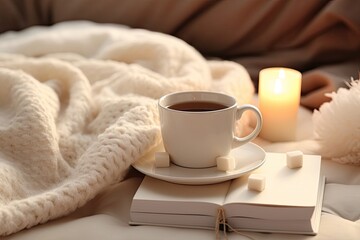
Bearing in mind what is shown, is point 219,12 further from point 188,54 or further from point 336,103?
point 336,103

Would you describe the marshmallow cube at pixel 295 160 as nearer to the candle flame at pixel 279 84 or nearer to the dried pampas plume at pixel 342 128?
the dried pampas plume at pixel 342 128

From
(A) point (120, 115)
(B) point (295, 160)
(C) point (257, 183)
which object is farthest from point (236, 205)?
(A) point (120, 115)

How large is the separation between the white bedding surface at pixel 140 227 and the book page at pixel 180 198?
0.08ft

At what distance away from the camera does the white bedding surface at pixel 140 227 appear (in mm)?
796

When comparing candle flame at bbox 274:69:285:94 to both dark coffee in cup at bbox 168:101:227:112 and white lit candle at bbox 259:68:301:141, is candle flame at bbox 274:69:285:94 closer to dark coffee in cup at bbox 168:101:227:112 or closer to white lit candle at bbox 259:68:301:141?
white lit candle at bbox 259:68:301:141

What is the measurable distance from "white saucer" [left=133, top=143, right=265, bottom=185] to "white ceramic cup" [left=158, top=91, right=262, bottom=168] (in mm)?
16

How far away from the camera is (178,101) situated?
0.93 m

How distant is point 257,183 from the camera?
2.71 ft

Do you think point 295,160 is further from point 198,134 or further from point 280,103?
point 280,103

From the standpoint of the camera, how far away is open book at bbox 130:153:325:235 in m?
0.79

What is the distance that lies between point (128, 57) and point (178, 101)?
1.20 ft

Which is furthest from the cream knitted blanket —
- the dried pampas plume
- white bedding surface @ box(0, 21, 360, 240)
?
the dried pampas plume

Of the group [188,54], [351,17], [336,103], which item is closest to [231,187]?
[336,103]

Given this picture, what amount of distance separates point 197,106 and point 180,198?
16cm
